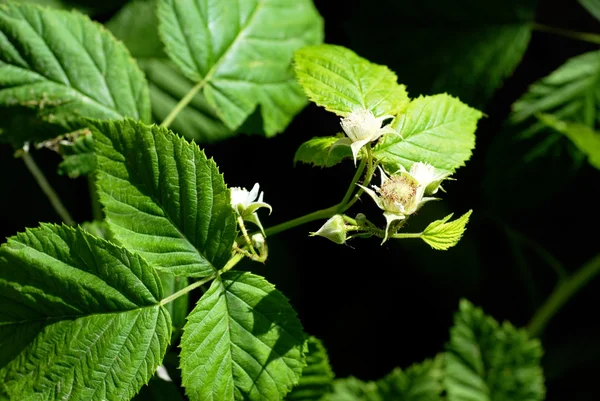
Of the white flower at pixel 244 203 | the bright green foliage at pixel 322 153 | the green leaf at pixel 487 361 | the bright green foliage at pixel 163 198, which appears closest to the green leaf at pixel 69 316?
the bright green foliage at pixel 163 198

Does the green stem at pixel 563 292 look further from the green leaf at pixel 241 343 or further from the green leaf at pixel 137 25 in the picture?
the green leaf at pixel 137 25

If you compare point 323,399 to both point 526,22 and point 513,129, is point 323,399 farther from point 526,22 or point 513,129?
point 526,22

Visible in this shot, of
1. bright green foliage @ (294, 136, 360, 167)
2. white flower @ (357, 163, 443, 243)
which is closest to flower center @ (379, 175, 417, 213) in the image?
white flower @ (357, 163, 443, 243)

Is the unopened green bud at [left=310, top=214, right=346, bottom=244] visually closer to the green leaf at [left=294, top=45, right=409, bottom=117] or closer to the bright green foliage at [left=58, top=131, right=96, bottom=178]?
the green leaf at [left=294, top=45, right=409, bottom=117]

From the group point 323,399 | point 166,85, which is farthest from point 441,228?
point 166,85

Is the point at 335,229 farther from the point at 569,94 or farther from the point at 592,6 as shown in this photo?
the point at 592,6

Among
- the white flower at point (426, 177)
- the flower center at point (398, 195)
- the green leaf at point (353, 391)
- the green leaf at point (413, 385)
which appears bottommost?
the green leaf at point (353, 391)

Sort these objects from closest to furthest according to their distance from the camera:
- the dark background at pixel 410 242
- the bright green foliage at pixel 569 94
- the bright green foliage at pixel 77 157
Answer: the bright green foliage at pixel 77 157 → the bright green foliage at pixel 569 94 → the dark background at pixel 410 242
